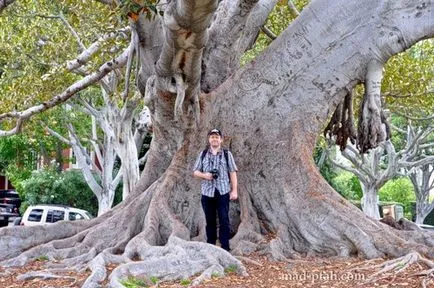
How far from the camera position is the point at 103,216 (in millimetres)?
8984

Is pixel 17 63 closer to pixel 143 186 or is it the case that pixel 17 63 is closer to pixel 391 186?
pixel 143 186

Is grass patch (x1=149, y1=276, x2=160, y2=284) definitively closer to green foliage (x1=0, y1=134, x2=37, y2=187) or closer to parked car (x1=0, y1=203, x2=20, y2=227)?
parked car (x1=0, y1=203, x2=20, y2=227)

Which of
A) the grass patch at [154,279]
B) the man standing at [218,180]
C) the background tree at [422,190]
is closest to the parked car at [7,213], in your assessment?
the background tree at [422,190]

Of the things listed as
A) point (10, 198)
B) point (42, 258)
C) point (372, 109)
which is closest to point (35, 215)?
point (10, 198)

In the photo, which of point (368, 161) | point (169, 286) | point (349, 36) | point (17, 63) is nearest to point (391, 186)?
point (368, 161)

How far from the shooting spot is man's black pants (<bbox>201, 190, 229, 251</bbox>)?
24.7ft

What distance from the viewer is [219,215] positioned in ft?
24.8

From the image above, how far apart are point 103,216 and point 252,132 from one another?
2264 mm

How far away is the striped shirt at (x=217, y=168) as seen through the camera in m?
7.46

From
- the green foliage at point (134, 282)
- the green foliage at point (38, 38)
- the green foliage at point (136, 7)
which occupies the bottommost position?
the green foliage at point (134, 282)

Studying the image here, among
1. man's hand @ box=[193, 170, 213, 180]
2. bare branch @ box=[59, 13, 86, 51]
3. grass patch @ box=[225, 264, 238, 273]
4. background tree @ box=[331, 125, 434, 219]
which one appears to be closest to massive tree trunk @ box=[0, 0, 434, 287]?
man's hand @ box=[193, 170, 213, 180]

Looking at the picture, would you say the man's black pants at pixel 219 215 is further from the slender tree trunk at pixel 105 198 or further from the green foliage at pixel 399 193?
the green foliage at pixel 399 193

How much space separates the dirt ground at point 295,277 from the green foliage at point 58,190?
2118cm

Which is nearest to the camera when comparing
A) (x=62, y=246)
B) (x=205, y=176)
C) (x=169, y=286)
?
(x=169, y=286)
